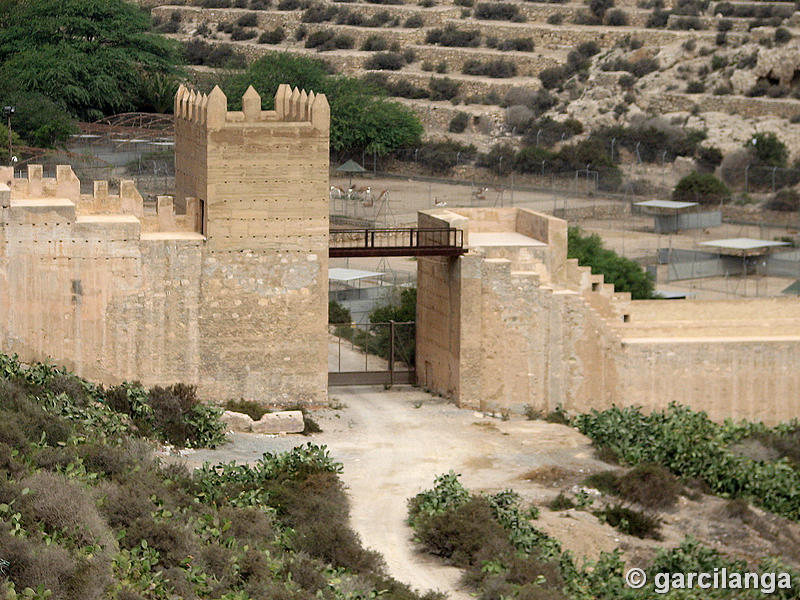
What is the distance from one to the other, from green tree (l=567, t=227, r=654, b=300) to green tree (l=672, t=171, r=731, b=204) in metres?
17.5

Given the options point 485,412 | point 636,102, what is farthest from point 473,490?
point 636,102

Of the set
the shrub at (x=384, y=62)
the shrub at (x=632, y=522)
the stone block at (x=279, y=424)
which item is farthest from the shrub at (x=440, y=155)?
the shrub at (x=632, y=522)

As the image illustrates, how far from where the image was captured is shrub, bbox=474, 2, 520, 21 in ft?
286

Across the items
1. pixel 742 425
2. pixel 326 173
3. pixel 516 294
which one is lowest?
pixel 742 425

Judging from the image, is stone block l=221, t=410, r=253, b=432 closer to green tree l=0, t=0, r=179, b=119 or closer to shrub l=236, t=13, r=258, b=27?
green tree l=0, t=0, r=179, b=119

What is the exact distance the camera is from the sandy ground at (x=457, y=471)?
27000 mm

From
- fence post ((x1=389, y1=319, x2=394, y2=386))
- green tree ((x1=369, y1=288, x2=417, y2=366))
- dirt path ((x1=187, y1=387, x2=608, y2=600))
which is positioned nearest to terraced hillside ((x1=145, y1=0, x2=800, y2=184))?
green tree ((x1=369, y1=288, x2=417, y2=366))

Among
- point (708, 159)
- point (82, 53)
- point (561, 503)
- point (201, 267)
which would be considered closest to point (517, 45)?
point (708, 159)

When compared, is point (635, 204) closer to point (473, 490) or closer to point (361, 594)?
point (473, 490)

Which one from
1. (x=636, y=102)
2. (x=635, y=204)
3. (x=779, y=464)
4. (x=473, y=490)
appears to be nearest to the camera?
(x=473, y=490)

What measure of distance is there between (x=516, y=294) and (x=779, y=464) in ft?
18.7

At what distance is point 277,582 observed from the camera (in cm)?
2262

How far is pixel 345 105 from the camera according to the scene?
6656 cm

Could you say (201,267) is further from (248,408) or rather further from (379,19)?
(379,19)
